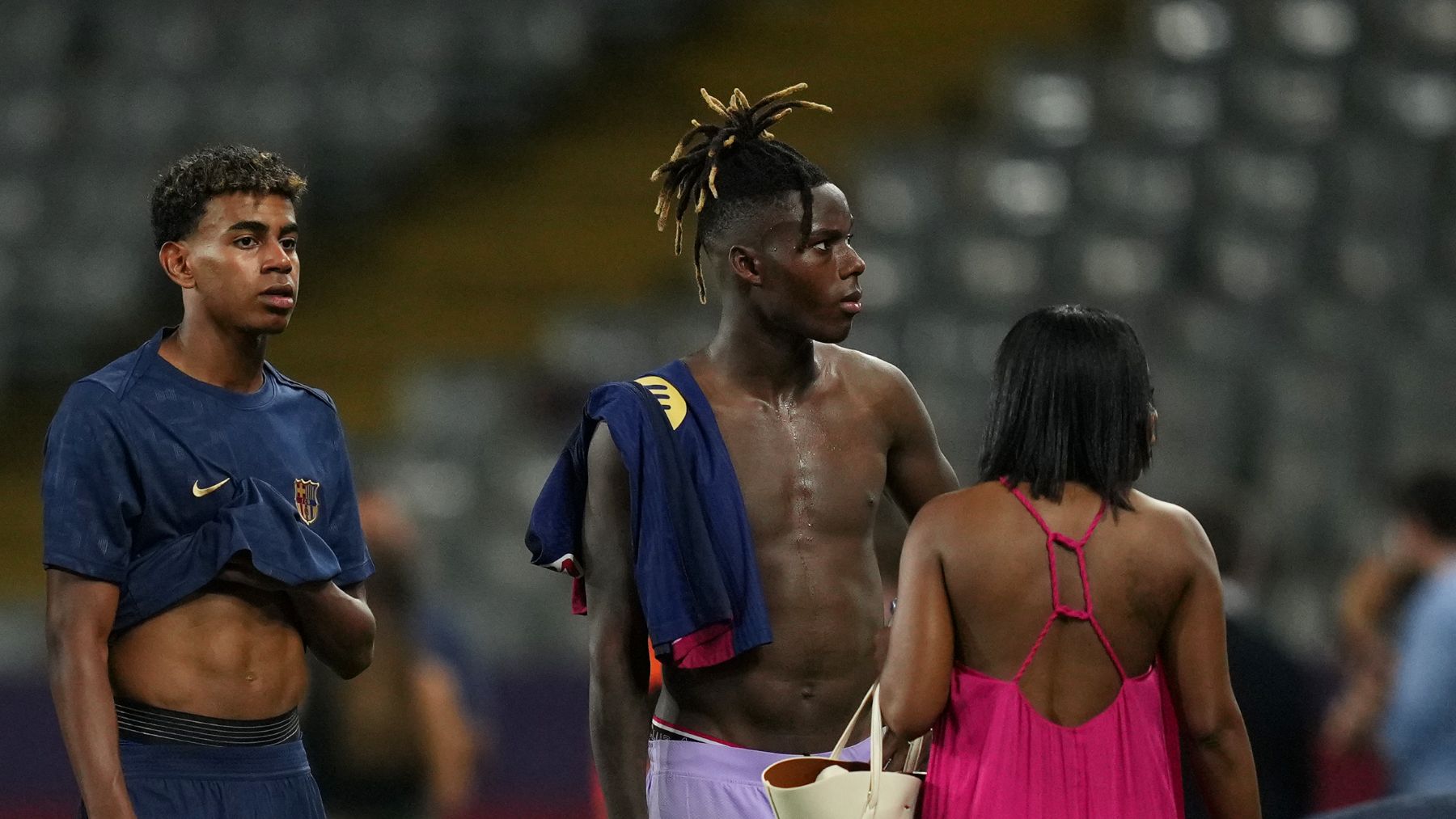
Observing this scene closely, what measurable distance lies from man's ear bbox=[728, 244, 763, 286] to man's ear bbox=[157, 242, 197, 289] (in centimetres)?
105

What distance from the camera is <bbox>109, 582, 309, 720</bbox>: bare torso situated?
352 cm

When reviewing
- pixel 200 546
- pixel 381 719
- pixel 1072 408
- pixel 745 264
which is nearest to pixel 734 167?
pixel 745 264

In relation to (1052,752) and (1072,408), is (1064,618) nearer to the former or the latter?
(1052,752)

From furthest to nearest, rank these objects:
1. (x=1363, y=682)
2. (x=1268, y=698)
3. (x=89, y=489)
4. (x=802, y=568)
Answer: (x=1363, y=682)
(x=1268, y=698)
(x=802, y=568)
(x=89, y=489)

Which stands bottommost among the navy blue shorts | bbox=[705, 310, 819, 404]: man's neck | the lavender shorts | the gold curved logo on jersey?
the lavender shorts

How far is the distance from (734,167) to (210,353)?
1.10 metres

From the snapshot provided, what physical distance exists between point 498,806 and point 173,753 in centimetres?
572

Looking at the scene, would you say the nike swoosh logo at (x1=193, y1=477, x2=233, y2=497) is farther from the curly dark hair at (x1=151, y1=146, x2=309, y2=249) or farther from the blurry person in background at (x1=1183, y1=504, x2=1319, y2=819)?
the blurry person in background at (x1=1183, y1=504, x2=1319, y2=819)

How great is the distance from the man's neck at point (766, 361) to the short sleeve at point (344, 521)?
0.77m

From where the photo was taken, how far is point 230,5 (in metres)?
14.1

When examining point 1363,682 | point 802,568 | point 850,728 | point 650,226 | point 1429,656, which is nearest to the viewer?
point 850,728

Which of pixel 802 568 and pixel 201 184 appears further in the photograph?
pixel 802 568

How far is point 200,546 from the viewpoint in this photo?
3541 mm

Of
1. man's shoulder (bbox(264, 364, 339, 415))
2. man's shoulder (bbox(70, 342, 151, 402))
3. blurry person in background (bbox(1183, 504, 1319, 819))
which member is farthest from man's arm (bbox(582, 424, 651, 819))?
blurry person in background (bbox(1183, 504, 1319, 819))
